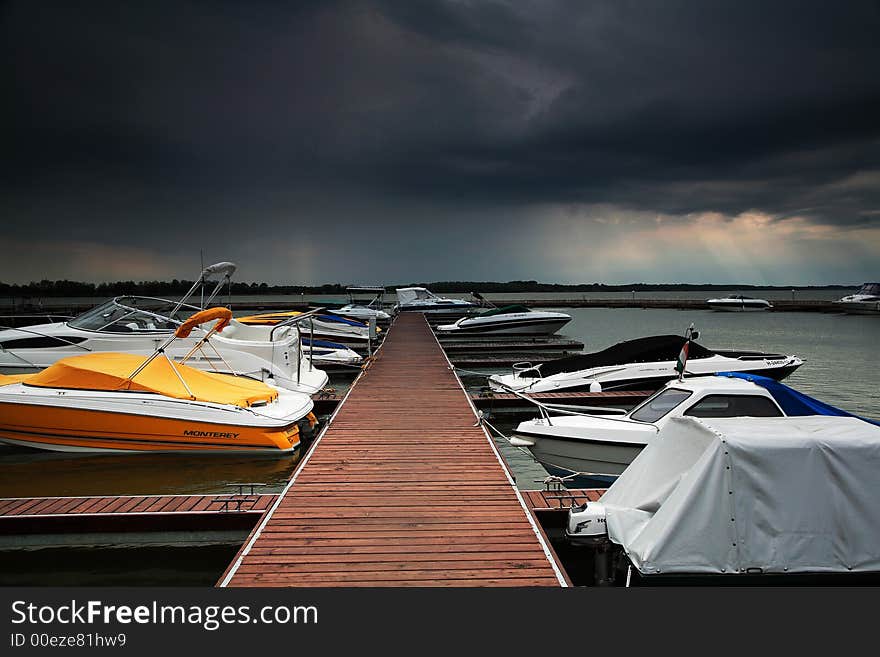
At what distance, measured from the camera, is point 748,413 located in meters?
7.89

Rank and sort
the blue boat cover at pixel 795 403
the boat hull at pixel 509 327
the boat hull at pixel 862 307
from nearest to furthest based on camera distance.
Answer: the blue boat cover at pixel 795 403, the boat hull at pixel 509 327, the boat hull at pixel 862 307

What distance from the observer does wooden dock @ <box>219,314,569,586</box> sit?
4.74m

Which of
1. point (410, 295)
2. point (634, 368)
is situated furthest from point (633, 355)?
point (410, 295)

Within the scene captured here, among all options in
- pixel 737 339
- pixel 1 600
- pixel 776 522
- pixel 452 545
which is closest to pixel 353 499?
pixel 452 545

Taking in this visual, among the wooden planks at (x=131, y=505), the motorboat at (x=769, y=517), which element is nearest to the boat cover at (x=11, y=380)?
the wooden planks at (x=131, y=505)

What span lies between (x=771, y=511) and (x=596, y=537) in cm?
140

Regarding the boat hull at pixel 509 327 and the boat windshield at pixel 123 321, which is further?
the boat hull at pixel 509 327

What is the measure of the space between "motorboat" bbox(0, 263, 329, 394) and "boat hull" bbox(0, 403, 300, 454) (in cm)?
317

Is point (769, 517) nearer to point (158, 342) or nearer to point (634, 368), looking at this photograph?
point (634, 368)

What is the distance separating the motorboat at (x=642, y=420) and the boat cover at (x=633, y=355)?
19.2 feet

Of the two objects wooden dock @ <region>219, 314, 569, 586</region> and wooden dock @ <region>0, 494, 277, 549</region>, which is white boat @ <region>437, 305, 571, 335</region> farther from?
wooden dock @ <region>0, 494, 277, 549</region>

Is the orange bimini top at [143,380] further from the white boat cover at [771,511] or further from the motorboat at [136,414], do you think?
the white boat cover at [771,511]

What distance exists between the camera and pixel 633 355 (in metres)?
15.0

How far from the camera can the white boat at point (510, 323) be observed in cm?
3172
